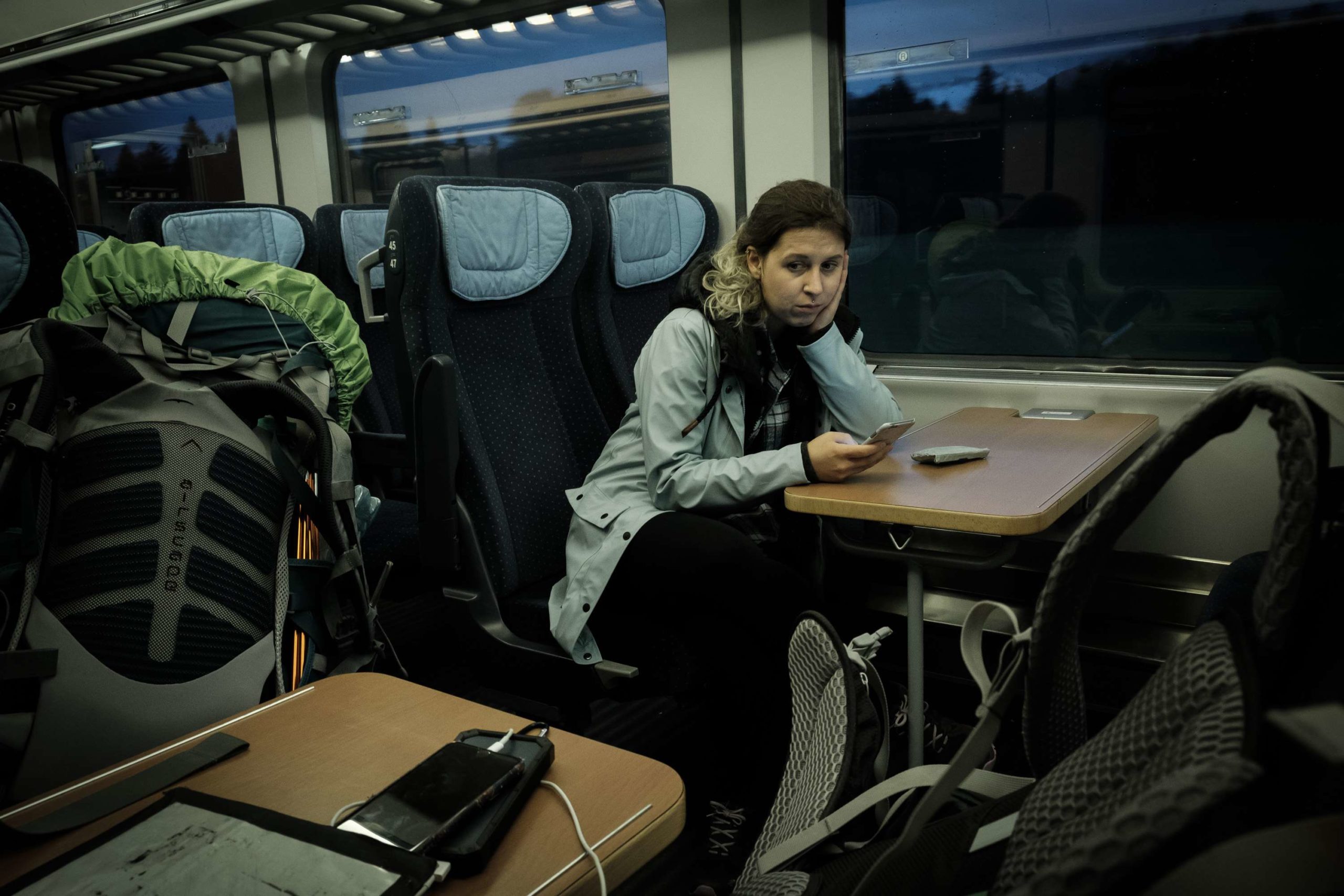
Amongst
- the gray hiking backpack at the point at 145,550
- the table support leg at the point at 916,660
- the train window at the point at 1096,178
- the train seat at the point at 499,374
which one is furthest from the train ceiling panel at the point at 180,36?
the table support leg at the point at 916,660

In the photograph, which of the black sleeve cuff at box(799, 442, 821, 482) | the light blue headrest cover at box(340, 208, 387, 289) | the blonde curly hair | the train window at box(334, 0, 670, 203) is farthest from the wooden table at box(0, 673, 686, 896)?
the train window at box(334, 0, 670, 203)

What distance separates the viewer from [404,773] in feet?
2.66

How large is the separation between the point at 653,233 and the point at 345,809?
203 centimetres

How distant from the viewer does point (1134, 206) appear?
8.12ft

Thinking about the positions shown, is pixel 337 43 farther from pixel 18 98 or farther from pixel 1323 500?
pixel 1323 500

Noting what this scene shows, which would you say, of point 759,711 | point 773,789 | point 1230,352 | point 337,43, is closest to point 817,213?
point 759,711

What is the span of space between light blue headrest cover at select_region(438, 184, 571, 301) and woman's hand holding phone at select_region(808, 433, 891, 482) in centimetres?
76

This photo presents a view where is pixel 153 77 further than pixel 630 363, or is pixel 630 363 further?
pixel 153 77

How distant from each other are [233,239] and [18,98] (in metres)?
3.45

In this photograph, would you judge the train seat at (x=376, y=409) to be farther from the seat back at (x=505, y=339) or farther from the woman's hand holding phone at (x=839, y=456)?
the woman's hand holding phone at (x=839, y=456)

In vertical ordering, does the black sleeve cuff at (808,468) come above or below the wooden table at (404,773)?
above

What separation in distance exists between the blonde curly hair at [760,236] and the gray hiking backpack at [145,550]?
840mm

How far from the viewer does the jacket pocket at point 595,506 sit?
1.83m

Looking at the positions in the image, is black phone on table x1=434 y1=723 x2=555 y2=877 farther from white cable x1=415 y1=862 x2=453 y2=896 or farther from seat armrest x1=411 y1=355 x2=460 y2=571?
seat armrest x1=411 y1=355 x2=460 y2=571
